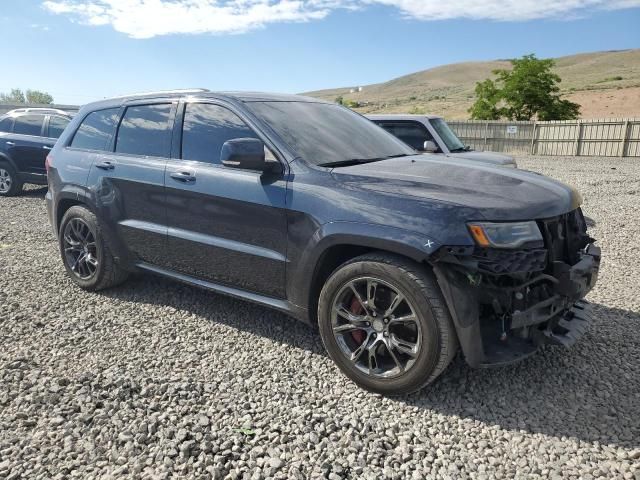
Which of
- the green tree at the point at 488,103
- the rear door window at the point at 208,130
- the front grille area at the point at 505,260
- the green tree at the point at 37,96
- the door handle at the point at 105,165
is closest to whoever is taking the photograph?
the front grille area at the point at 505,260

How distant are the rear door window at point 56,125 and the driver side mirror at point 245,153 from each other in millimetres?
8354

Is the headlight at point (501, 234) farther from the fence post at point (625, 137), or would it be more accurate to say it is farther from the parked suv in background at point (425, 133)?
the fence post at point (625, 137)

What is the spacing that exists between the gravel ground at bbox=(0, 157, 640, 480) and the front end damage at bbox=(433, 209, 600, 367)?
361 millimetres

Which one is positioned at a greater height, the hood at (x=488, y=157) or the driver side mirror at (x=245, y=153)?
the driver side mirror at (x=245, y=153)

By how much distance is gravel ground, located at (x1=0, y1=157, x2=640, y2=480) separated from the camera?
7.99ft

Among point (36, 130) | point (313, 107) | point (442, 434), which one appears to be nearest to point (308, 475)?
point (442, 434)

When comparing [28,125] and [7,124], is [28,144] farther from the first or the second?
[7,124]

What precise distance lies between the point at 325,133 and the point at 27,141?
28.9ft

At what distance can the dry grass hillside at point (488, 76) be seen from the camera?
47969 millimetres

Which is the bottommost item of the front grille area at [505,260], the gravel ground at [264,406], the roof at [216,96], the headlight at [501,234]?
the gravel ground at [264,406]

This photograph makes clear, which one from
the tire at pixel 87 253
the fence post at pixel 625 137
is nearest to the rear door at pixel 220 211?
the tire at pixel 87 253

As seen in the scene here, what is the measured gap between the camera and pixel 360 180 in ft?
9.98

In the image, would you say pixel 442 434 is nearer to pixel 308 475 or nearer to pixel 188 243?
pixel 308 475

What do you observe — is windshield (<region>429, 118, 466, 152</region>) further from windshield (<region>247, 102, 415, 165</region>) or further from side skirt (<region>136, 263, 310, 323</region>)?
side skirt (<region>136, 263, 310, 323</region>)
